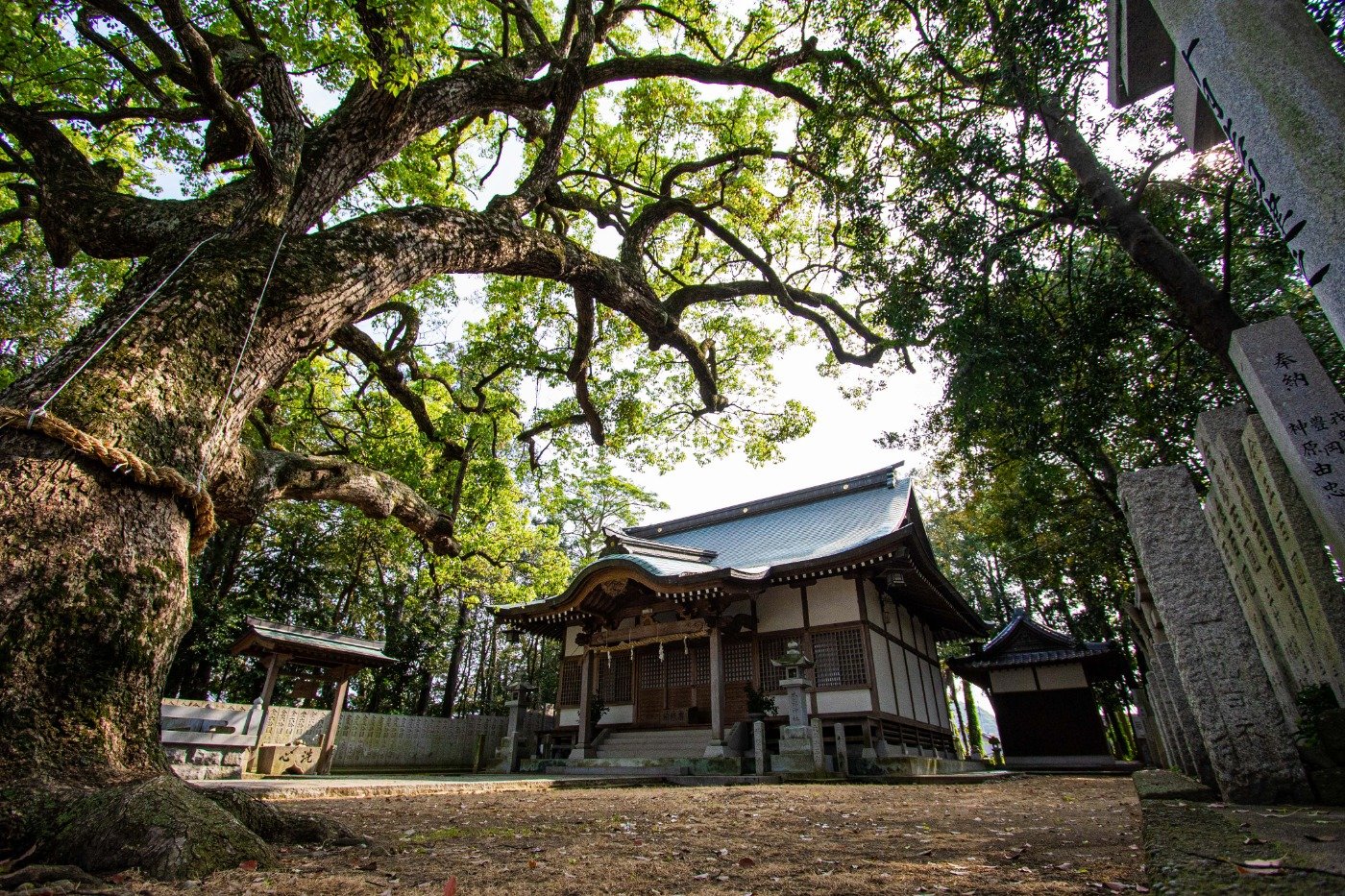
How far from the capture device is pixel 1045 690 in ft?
58.0

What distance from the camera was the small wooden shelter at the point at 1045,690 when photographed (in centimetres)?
1684

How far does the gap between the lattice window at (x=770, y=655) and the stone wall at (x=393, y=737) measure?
227 inches

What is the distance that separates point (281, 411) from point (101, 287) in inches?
138

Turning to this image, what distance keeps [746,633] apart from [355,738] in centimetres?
917

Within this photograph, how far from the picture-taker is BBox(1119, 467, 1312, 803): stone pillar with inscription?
3.18 meters

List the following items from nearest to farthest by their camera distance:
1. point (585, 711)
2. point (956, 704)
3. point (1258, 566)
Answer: point (1258, 566), point (585, 711), point (956, 704)

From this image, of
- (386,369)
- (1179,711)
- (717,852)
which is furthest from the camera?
(386,369)

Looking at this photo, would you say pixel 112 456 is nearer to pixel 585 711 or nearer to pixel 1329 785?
pixel 1329 785

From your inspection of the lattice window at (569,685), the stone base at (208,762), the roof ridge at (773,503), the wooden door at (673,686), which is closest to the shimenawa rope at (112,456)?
the stone base at (208,762)

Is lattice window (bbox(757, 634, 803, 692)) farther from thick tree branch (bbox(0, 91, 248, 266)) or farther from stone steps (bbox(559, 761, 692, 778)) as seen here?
thick tree branch (bbox(0, 91, 248, 266))

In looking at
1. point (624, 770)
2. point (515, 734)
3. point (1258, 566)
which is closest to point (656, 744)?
point (624, 770)

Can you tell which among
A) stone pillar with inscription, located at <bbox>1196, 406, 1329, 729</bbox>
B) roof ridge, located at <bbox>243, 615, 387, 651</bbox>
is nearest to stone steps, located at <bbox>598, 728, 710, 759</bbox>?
roof ridge, located at <bbox>243, 615, 387, 651</bbox>

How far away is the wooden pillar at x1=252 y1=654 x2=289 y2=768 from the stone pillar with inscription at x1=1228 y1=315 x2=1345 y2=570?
13404mm

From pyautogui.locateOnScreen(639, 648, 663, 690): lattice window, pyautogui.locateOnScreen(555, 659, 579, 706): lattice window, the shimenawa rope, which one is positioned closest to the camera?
the shimenawa rope
